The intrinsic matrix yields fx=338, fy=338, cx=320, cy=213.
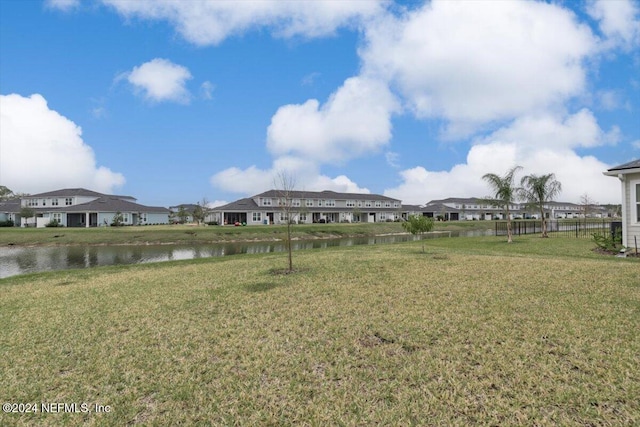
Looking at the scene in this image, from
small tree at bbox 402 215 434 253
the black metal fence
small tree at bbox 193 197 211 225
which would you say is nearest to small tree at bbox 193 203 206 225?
small tree at bbox 193 197 211 225

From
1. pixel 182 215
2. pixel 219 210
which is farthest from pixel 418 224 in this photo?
pixel 182 215

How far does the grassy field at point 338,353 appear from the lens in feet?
12.3

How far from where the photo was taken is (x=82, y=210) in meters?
55.2

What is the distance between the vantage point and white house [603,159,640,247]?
15000 mm

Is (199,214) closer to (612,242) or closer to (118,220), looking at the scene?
(118,220)

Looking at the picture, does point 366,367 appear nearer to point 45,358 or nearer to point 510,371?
point 510,371

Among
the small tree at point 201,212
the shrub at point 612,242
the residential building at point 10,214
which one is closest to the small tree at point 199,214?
the small tree at point 201,212

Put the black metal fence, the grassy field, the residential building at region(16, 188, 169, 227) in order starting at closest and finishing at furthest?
the grassy field → the black metal fence → the residential building at region(16, 188, 169, 227)

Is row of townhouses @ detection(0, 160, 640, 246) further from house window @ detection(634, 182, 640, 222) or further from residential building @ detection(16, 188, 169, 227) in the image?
house window @ detection(634, 182, 640, 222)

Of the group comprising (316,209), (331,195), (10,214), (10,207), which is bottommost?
(10,214)

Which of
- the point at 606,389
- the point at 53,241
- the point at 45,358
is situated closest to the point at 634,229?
the point at 606,389

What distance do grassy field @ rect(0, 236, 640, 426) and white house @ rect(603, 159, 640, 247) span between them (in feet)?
26.5

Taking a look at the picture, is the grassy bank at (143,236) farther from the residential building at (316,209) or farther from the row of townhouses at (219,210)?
the residential building at (316,209)

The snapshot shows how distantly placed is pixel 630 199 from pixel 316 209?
183 feet
